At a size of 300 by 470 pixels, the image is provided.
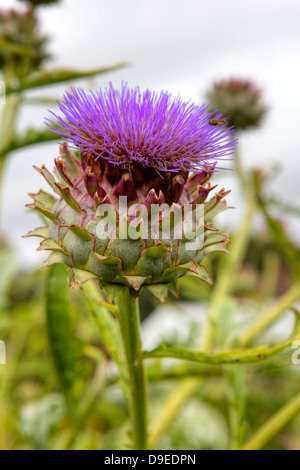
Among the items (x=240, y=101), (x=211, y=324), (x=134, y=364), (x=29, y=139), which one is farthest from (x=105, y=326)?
(x=240, y=101)

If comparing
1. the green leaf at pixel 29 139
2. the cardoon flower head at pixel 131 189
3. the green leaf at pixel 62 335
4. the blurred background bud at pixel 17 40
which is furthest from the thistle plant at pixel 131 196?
the blurred background bud at pixel 17 40

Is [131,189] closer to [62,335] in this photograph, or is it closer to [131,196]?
[131,196]

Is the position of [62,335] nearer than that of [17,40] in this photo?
Yes

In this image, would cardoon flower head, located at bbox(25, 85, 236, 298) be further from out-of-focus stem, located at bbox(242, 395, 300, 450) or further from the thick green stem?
out-of-focus stem, located at bbox(242, 395, 300, 450)

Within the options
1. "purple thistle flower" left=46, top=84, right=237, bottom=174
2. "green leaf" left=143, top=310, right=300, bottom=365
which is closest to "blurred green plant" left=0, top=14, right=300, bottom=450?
"green leaf" left=143, top=310, right=300, bottom=365
